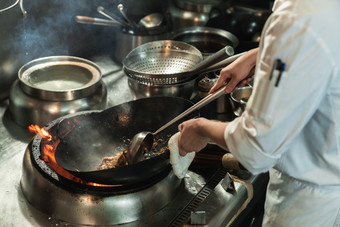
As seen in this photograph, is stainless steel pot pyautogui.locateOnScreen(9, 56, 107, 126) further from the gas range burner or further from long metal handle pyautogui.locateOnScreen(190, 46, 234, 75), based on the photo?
long metal handle pyautogui.locateOnScreen(190, 46, 234, 75)

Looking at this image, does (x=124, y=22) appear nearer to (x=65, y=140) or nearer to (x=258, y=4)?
(x=65, y=140)

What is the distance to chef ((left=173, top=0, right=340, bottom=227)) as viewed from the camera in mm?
1046

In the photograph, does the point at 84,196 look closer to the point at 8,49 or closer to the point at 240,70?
the point at 240,70

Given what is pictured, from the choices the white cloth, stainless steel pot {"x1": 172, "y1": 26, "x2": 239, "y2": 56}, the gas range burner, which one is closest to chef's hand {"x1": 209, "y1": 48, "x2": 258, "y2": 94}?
the white cloth

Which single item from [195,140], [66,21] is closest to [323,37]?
[195,140]

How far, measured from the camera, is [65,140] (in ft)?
6.11

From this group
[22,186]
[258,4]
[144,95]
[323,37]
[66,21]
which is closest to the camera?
[323,37]

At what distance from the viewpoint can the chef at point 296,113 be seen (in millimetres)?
1046

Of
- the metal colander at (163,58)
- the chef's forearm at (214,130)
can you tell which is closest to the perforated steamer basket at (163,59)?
the metal colander at (163,58)

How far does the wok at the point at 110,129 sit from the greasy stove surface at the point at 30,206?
7.9 inches

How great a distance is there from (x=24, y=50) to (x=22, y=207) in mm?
1139

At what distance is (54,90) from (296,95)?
1.46 metres

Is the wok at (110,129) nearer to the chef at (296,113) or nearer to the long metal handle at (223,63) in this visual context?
the long metal handle at (223,63)

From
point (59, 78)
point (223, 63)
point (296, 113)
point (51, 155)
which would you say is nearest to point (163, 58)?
point (223, 63)
